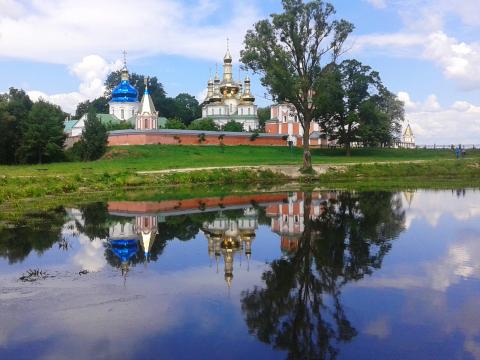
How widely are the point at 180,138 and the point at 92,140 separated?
36.6 feet

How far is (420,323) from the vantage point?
7980 millimetres

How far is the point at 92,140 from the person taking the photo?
171ft

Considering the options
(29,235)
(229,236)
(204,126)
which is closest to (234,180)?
(229,236)

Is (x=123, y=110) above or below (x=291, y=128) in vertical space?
above

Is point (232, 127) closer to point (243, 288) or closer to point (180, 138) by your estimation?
point (180, 138)

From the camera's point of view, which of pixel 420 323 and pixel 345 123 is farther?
pixel 345 123

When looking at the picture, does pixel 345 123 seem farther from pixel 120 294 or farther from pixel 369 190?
pixel 120 294

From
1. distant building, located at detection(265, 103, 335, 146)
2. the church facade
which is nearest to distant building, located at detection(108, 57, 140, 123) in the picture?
the church facade

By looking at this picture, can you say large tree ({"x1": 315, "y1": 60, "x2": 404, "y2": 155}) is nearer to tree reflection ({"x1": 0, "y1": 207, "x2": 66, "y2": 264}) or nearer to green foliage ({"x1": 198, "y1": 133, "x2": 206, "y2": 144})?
green foliage ({"x1": 198, "y1": 133, "x2": 206, "y2": 144})

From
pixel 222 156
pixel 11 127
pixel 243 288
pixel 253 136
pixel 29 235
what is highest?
pixel 11 127

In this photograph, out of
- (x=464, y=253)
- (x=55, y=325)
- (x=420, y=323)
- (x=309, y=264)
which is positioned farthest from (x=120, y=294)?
(x=464, y=253)

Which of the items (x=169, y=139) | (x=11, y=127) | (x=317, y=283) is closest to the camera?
(x=317, y=283)

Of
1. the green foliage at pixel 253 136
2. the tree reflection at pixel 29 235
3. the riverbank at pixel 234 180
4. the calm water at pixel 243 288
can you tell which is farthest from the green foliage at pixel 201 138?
the calm water at pixel 243 288

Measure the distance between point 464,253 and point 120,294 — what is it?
812 centimetres
